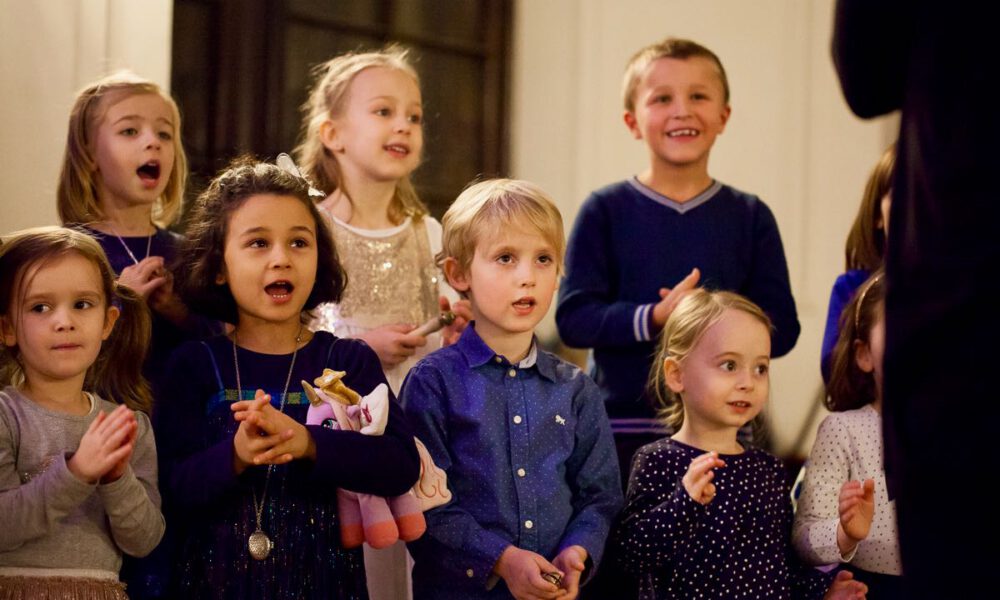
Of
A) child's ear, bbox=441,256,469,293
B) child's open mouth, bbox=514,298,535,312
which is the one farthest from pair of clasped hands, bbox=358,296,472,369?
child's open mouth, bbox=514,298,535,312

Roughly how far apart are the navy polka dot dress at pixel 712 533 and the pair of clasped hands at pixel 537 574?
0.24 m

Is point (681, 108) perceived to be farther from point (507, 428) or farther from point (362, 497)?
point (362, 497)

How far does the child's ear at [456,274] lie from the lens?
2.73m

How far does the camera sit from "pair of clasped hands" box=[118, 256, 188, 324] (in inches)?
106

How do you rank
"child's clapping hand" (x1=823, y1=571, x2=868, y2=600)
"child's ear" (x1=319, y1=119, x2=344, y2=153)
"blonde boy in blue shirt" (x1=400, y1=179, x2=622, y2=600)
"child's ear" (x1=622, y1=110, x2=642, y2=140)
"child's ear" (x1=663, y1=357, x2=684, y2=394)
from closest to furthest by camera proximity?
1. "blonde boy in blue shirt" (x1=400, y1=179, x2=622, y2=600)
2. "child's clapping hand" (x1=823, y1=571, x2=868, y2=600)
3. "child's ear" (x1=663, y1=357, x2=684, y2=394)
4. "child's ear" (x1=319, y1=119, x2=344, y2=153)
5. "child's ear" (x1=622, y1=110, x2=642, y2=140)

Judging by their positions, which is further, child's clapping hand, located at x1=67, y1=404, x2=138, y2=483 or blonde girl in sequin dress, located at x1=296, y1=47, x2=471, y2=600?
blonde girl in sequin dress, located at x1=296, y1=47, x2=471, y2=600

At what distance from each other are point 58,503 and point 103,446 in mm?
128

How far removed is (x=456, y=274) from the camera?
2.74 metres

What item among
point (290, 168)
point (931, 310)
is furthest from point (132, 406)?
point (931, 310)

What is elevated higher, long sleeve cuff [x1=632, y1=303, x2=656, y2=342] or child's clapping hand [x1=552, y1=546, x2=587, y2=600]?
Answer: long sleeve cuff [x1=632, y1=303, x2=656, y2=342]

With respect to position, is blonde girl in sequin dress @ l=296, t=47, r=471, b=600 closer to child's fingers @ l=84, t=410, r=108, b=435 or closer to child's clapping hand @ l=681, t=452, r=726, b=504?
child's clapping hand @ l=681, t=452, r=726, b=504

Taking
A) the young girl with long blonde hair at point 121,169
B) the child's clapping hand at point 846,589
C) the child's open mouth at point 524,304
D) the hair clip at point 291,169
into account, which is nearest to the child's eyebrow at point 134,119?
the young girl with long blonde hair at point 121,169

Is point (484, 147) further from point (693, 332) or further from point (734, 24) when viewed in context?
point (693, 332)

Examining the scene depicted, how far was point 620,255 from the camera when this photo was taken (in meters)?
3.26
